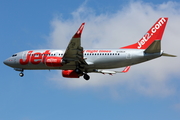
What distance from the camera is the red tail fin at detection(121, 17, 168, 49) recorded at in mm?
54875

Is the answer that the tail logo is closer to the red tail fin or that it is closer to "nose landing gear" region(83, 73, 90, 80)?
the red tail fin

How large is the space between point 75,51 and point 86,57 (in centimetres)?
370

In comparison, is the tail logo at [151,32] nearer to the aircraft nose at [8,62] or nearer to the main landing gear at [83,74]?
the main landing gear at [83,74]

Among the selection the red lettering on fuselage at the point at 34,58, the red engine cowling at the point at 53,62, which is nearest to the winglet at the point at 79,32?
the red engine cowling at the point at 53,62

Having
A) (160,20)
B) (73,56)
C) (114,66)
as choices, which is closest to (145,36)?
(160,20)

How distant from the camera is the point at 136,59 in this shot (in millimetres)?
51531

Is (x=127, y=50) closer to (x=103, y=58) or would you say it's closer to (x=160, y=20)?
(x=103, y=58)

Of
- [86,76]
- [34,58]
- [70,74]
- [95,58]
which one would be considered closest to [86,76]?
[86,76]

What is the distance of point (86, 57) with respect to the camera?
2121 inches

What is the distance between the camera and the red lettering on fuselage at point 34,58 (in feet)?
181

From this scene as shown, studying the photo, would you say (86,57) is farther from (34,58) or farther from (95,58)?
(34,58)

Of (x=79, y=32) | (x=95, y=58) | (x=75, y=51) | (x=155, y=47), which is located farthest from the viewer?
(x=95, y=58)

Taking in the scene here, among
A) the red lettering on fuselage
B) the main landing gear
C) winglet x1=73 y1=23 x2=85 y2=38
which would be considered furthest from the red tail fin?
the red lettering on fuselage

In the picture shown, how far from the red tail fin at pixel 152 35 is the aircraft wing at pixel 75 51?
7.09 meters
